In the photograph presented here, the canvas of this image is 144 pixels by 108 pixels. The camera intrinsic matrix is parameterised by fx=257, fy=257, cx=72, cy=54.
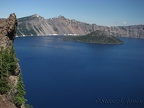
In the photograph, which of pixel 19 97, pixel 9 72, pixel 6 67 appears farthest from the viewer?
pixel 9 72

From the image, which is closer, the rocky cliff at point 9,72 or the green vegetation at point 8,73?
the rocky cliff at point 9,72

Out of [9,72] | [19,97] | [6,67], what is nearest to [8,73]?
[9,72]

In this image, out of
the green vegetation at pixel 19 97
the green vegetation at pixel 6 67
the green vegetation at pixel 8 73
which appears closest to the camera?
the green vegetation at pixel 6 67

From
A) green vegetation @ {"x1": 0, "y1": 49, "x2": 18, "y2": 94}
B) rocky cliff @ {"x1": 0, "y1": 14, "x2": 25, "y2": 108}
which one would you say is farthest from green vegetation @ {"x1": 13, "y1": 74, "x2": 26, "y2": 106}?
green vegetation @ {"x1": 0, "y1": 49, "x2": 18, "y2": 94}

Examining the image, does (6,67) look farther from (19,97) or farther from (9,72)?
(19,97)

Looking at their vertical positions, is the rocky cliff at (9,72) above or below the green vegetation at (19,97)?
above

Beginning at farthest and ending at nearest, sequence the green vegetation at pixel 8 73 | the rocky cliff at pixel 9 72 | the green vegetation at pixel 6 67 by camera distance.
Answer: the green vegetation at pixel 8 73
the green vegetation at pixel 6 67
the rocky cliff at pixel 9 72

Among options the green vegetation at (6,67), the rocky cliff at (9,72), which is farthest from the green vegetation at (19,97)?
the green vegetation at (6,67)

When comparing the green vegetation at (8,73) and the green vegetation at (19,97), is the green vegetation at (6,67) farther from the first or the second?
the green vegetation at (19,97)
